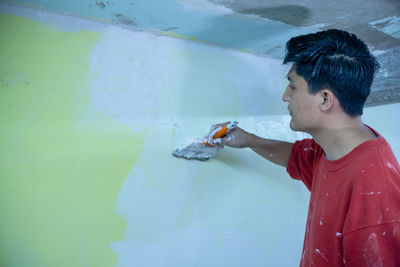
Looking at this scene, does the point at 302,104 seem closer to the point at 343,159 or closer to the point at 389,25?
the point at 343,159

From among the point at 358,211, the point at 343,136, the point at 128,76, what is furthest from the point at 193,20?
the point at 358,211

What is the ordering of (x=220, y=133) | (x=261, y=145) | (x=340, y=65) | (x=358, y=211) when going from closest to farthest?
(x=358, y=211) → (x=340, y=65) → (x=220, y=133) → (x=261, y=145)

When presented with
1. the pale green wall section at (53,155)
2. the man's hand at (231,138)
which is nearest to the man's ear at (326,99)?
the man's hand at (231,138)

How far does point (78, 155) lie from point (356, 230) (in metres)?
1.04

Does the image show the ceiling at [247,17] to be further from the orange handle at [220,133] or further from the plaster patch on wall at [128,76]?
the orange handle at [220,133]

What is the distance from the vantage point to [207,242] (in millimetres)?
1616

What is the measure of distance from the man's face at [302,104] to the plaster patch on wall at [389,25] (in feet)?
1.52

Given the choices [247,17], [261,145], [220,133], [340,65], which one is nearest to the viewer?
[340,65]

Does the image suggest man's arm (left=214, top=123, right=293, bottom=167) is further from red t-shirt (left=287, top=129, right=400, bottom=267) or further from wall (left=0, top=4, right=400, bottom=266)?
red t-shirt (left=287, top=129, right=400, bottom=267)

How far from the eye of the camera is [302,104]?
134 cm

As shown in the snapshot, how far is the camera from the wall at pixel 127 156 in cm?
120

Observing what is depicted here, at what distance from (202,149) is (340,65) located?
2.27ft

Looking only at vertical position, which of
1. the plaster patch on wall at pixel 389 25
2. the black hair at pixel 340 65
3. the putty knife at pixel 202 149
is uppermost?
the plaster patch on wall at pixel 389 25

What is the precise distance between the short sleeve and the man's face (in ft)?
0.89
